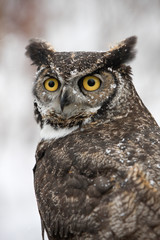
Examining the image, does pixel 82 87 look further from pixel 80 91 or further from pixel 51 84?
pixel 51 84

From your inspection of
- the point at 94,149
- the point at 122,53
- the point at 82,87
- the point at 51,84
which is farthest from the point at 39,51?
the point at 94,149

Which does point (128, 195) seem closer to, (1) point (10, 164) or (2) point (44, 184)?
(2) point (44, 184)

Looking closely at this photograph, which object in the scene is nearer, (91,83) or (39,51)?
(91,83)

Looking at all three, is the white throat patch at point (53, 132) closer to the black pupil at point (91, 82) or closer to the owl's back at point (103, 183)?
the owl's back at point (103, 183)

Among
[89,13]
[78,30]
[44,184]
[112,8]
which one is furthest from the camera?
[78,30]

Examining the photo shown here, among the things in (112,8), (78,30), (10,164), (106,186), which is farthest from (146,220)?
(78,30)

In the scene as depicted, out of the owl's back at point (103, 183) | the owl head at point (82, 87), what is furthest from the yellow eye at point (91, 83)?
the owl's back at point (103, 183)
